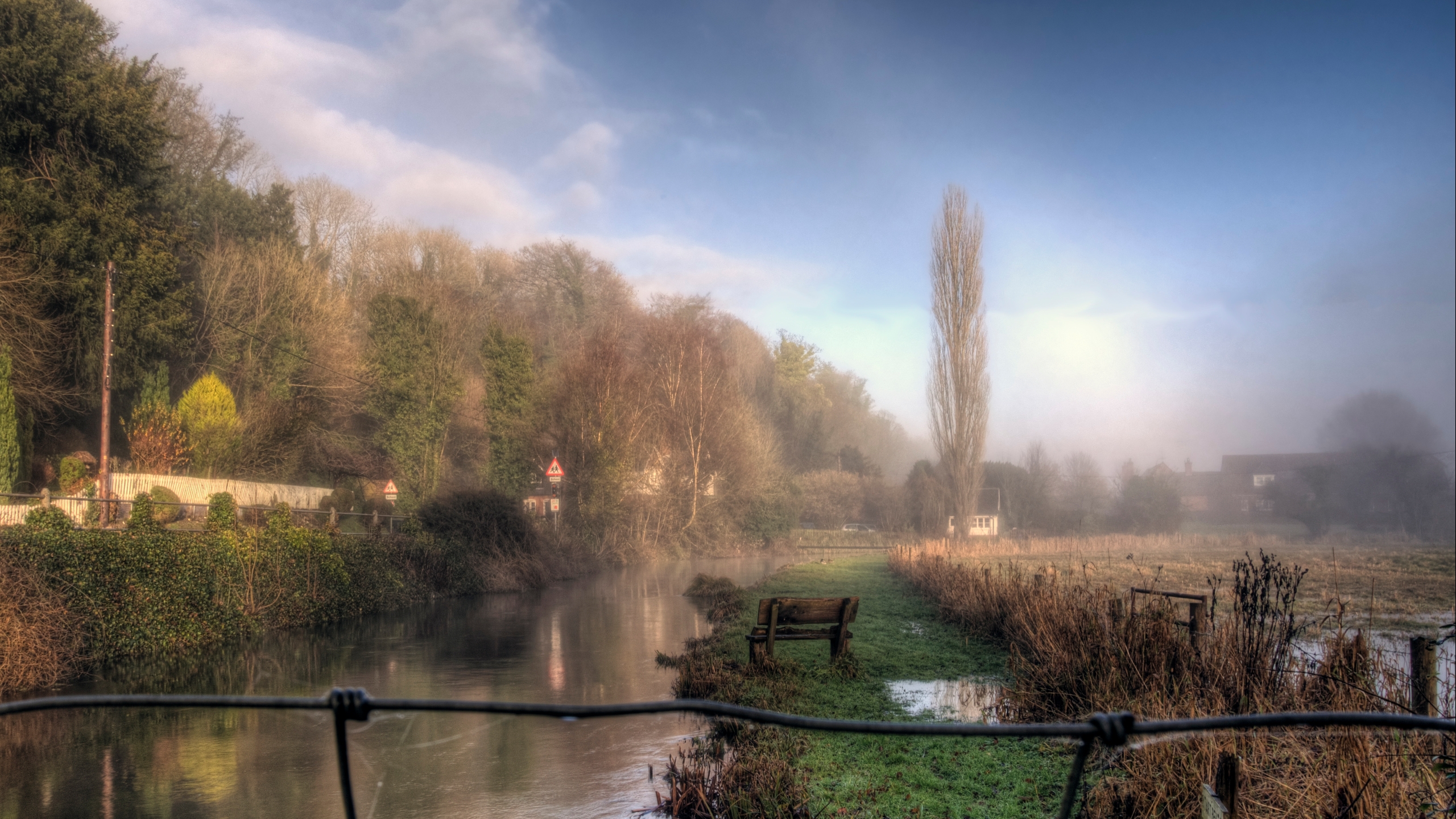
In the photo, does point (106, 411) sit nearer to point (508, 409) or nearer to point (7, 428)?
point (7, 428)

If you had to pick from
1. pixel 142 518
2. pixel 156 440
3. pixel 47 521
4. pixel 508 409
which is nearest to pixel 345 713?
pixel 47 521

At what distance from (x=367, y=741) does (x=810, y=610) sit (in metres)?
5.31

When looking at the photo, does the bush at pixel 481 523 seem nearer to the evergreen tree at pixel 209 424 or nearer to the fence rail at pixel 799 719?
the evergreen tree at pixel 209 424

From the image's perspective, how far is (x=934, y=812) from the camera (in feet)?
19.4

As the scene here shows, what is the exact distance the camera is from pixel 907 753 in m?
7.47

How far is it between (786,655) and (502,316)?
131 ft

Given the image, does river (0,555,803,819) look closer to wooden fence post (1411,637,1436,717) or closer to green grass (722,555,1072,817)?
green grass (722,555,1072,817)

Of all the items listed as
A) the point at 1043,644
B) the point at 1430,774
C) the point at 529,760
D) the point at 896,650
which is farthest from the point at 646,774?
the point at 896,650

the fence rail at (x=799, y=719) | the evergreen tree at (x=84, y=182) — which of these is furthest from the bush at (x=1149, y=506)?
the fence rail at (x=799, y=719)

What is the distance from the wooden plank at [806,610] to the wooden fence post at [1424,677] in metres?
5.93

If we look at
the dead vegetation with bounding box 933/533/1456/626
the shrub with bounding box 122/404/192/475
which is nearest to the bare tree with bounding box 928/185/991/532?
the dead vegetation with bounding box 933/533/1456/626

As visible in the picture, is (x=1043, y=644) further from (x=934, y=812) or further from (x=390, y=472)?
(x=390, y=472)

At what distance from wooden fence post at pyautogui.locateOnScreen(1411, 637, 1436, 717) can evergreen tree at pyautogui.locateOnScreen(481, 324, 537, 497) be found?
33.7 metres

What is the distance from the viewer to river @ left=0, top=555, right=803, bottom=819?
7.02 m
